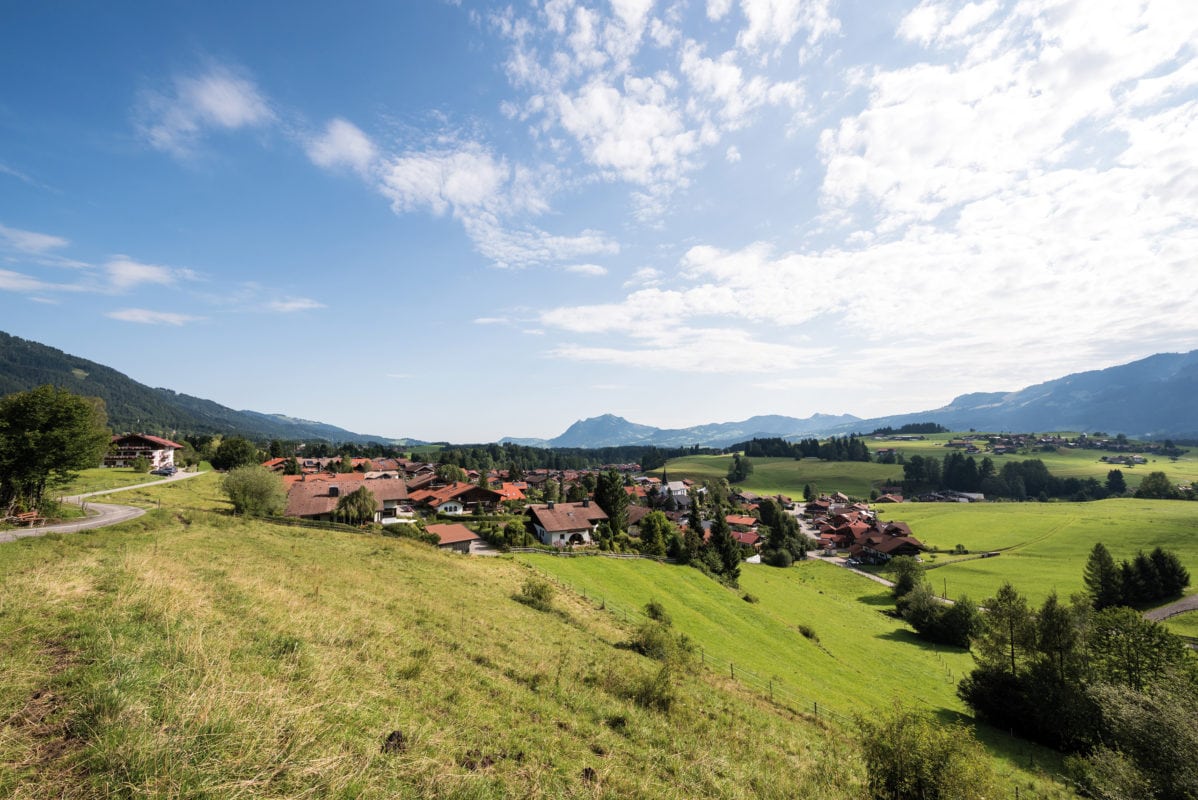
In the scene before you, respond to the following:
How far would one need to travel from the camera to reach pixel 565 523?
222 ft

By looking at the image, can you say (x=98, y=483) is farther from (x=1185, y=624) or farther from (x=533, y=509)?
(x=1185, y=624)

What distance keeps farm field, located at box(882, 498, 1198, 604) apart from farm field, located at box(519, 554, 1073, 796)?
24652mm

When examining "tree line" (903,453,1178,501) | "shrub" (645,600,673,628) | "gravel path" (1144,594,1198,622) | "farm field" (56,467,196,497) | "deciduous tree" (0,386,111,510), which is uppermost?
"deciduous tree" (0,386,111,510)

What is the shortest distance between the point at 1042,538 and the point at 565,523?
94300mm

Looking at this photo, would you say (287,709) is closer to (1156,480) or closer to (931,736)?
(931,736)

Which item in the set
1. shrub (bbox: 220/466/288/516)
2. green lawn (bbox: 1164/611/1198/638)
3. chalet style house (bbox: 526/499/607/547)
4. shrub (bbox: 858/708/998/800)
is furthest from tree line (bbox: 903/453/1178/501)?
shrub (bbox: 220/466/288/516)

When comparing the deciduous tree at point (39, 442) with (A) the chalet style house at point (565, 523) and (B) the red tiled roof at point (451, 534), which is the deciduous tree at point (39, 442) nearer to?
(B) the red tiled roof at point (451, 534)

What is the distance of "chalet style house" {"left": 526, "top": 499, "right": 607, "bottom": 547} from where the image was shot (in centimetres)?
6581

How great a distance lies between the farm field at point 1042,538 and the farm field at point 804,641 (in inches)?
971

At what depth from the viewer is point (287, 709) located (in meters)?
7.95

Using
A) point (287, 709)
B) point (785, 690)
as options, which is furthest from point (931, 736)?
point (287, 709)

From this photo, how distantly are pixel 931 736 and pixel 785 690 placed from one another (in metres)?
13.8

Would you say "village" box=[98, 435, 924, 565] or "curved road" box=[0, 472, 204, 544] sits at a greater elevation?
"curved road" box=[0, 472, 204, 544]

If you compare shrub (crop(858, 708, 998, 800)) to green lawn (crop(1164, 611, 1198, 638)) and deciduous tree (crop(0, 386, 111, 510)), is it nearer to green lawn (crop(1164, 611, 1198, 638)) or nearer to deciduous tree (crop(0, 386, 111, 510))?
deciduous tree (crop(0, 386, 111, 510))
